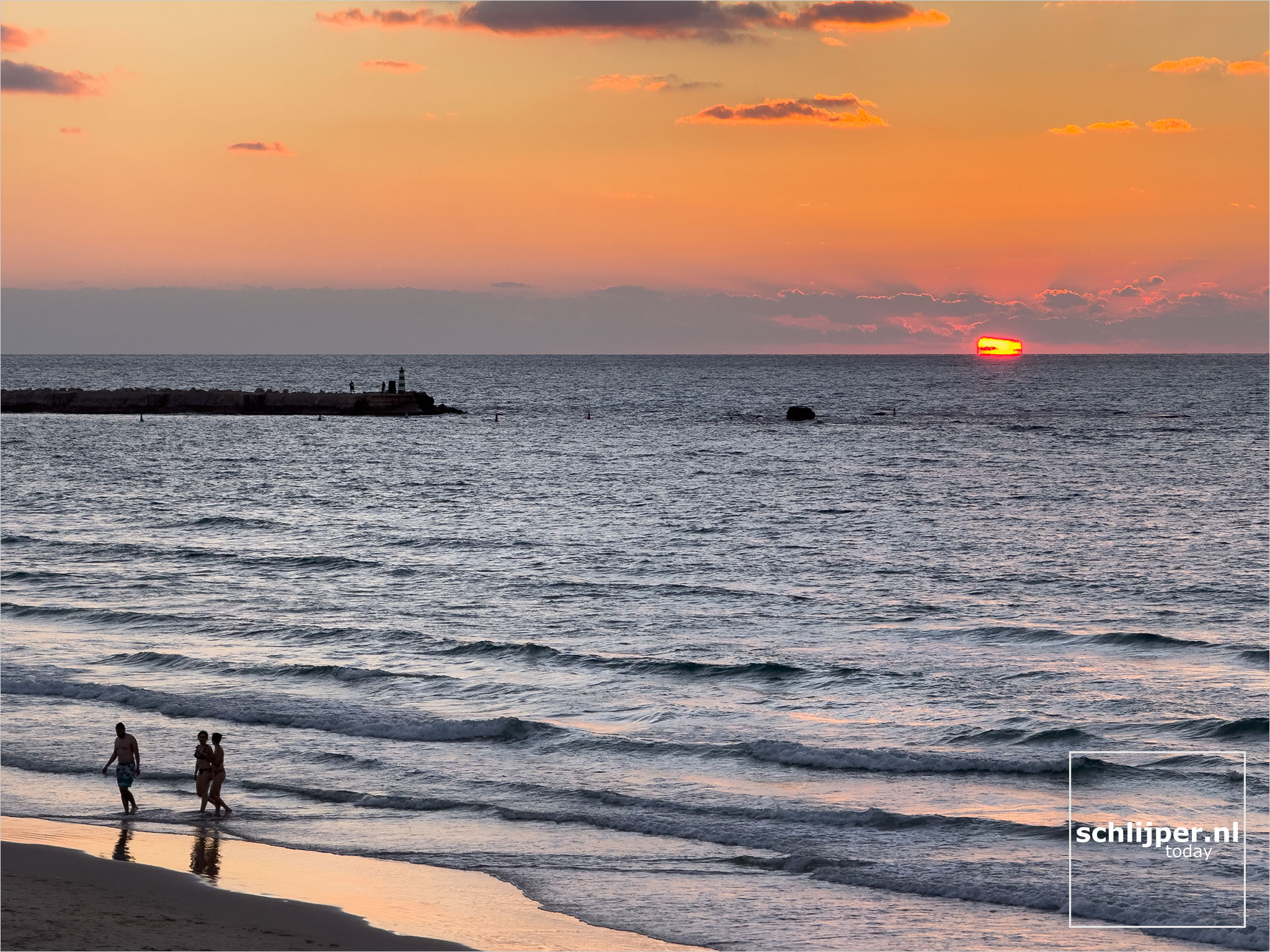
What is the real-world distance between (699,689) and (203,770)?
11.3 meters

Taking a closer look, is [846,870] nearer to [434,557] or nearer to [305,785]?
[305,785]

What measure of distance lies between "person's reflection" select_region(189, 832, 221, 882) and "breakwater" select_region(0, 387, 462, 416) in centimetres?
10768

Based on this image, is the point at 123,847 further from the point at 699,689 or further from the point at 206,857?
the point at 699,689

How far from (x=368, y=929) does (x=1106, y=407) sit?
137 m

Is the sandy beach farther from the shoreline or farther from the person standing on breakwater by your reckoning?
the person standing on breakwater

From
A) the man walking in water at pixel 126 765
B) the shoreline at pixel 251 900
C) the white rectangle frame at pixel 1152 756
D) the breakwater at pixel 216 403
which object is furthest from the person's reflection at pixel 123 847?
the breakwater at pixel 216 403

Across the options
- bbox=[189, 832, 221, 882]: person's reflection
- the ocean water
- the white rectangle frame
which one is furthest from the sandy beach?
the white rectangle frame

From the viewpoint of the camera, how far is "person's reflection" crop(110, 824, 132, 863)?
16516 millimetres

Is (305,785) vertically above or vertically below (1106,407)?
below

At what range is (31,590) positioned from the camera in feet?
124

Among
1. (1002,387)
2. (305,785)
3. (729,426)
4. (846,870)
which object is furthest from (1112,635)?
(1002,387)

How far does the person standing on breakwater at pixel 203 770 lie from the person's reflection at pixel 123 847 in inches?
45.1

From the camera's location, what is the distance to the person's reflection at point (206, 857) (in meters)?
16.1

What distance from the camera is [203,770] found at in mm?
18875
